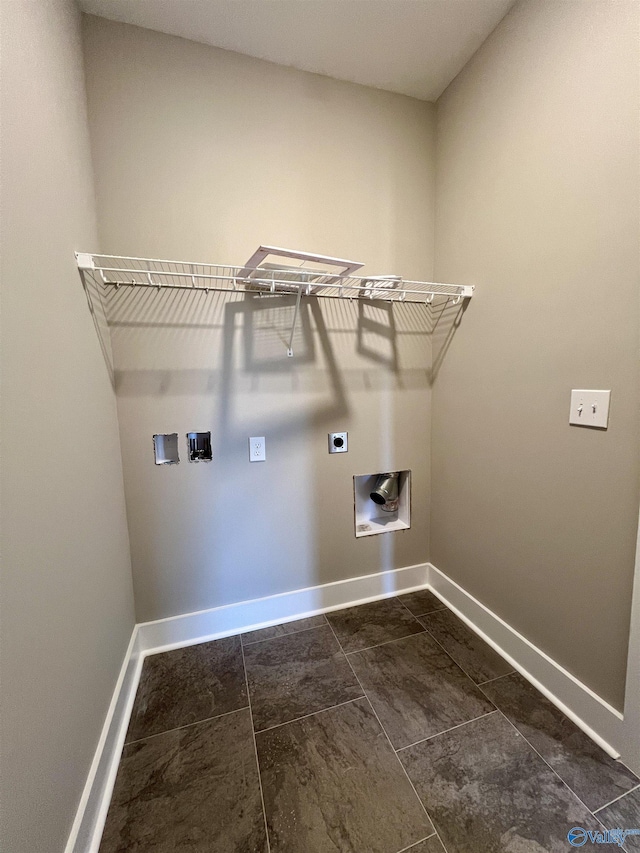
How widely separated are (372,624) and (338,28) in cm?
254

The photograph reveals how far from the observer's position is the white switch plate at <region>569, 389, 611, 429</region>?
102 centimetres

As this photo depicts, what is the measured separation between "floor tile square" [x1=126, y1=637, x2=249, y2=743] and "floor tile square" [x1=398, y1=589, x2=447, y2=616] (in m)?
0.89

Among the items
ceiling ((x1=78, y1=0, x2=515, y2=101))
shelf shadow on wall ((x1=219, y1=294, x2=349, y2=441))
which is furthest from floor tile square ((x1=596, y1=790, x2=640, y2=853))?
ceiling ((x1=78, y1=0, x2=515, y2=101))

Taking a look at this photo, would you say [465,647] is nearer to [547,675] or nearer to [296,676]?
[547,675]

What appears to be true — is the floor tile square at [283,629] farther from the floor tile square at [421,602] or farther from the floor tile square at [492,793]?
the floor tile square at [492,793]

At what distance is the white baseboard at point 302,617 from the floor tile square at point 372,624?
0.06m

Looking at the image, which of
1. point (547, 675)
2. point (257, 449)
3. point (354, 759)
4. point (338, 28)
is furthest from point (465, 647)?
point (338, 28)

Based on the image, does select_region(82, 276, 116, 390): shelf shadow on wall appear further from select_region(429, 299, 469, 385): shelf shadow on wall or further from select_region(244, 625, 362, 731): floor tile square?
select_region(429, 299, 469, 385): shelf shadow on wall

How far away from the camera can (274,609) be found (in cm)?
166

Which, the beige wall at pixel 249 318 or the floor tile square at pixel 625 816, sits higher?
the beige wall at pixel 249 318

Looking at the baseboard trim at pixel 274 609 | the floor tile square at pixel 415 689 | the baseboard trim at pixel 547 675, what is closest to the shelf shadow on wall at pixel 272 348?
the baseboard trim at pixel 274 609

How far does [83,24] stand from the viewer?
1200mm

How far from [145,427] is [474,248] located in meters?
1.62

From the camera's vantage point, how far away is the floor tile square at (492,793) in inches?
34.1
